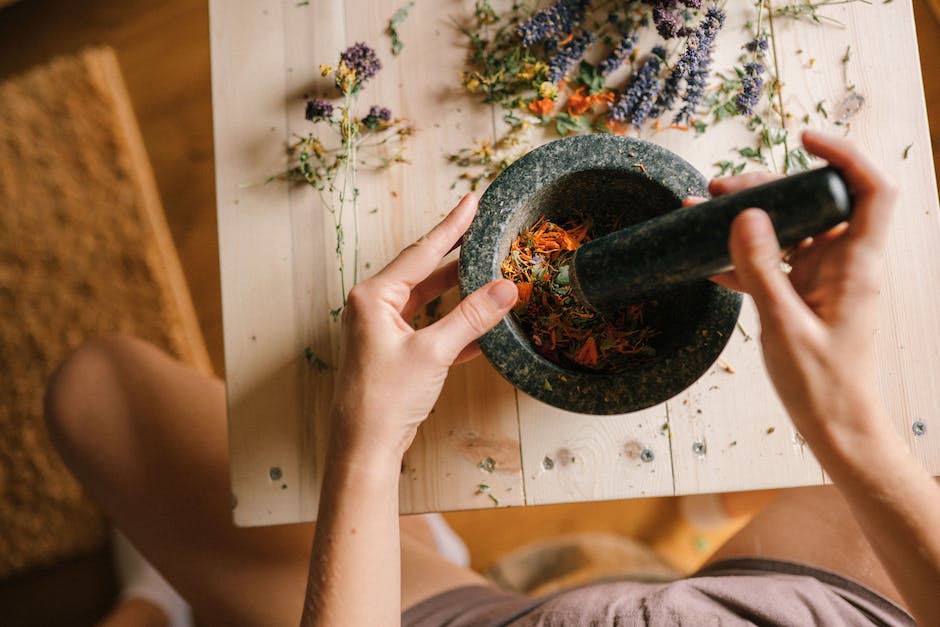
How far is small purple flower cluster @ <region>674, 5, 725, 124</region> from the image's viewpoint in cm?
95

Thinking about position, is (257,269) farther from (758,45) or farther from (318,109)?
(758,45)

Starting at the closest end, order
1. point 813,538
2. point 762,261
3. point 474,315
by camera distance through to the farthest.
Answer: point 762,261, point 474,315, point 813,538

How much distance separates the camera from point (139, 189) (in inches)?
74.9

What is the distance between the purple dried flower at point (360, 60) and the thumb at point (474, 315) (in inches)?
17.0

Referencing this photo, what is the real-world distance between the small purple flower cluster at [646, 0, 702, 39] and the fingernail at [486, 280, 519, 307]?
0.46m

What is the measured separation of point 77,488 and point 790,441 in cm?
184

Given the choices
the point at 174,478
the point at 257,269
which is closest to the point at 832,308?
the point at 257,269

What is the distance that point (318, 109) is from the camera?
3.23ft

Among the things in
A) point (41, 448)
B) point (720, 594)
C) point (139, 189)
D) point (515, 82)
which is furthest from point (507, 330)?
point (41, 448)

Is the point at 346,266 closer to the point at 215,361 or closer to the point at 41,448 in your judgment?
the point at 215,361

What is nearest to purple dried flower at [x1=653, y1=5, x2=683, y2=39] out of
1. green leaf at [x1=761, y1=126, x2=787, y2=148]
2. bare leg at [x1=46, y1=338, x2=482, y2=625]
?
green leaf at [x1=761, y1=126, x2=787, y2=148]

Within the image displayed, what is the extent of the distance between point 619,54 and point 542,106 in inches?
5.5

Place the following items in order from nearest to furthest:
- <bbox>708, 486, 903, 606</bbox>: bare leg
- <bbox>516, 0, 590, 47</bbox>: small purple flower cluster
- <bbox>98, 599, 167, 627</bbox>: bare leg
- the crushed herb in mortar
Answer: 1. the crushed herb in mortar
2. <bbox>516, 0, 590, 47</bbox>: small purple flower cluster
3. <bbox>708, 486, 903, 606</bbox>: bare leg
4. <bbox>98, 599, 167, 627</bbox>: bare leg

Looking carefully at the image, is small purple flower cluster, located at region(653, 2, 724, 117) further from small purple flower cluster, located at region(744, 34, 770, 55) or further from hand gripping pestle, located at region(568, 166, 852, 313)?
hand gripping pestle, located at region(568, 166, 852, 313)
